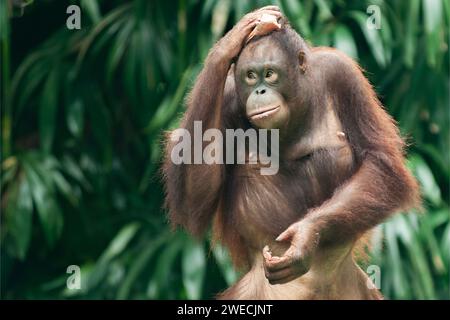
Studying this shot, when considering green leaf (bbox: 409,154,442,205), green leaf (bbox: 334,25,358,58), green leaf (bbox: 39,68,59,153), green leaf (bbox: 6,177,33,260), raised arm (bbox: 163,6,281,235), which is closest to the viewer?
raised arm (bbox: 163,6,281,235)

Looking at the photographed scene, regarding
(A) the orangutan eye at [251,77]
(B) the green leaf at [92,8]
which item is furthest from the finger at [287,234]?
(B) the green leaf at [92,8]

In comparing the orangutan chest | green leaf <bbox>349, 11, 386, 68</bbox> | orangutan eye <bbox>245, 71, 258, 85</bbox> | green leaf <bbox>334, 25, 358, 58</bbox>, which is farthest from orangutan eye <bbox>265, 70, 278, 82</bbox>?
green leaf <bbox>349, 11, 386, 68</bbox>

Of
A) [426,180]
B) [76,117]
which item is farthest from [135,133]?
[426,180]

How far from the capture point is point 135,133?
21.4ft

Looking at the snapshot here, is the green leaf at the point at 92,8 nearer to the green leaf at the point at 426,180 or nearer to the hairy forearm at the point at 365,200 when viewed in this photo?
the green leaf at the point at 426,180

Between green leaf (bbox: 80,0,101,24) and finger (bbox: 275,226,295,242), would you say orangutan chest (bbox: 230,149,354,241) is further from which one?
green leaf (bbox: 80,0,101,24)

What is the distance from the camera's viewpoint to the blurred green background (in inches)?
222

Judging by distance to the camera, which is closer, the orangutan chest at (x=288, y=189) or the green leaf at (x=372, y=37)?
the orangutan chest at (x=288, y=189)

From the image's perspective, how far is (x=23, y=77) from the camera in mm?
6301

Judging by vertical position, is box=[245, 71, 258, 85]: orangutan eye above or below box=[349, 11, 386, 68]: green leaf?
below

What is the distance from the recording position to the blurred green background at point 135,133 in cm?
563

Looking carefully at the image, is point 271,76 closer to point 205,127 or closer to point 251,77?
point 251,77
